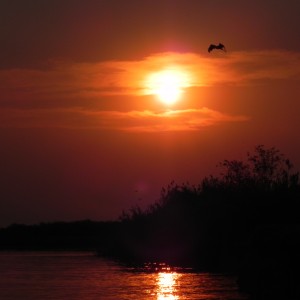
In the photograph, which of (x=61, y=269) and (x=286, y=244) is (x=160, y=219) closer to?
(x=61, y=269)

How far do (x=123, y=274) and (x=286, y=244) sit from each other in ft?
62.6

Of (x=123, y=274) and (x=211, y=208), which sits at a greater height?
(x=211, y=208)

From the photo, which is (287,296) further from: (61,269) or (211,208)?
(211,208)

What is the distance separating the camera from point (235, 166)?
70375 mm

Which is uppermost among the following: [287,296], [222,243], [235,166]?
[235,166]

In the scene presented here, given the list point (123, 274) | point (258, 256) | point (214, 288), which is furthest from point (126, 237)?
point (258, 256)

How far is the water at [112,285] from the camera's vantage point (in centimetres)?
3406

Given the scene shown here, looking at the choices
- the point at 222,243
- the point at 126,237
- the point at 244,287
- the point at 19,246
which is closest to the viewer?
the point at 244,287

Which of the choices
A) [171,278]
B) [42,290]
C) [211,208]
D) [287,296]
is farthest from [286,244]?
[211,208]

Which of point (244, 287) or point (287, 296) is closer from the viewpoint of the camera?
point (287, 296)

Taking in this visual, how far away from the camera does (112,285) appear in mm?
39562

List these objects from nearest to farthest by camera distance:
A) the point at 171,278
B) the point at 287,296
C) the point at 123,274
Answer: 1. the point at 287,296
2. the point at 171,278
3. the point at 123,274

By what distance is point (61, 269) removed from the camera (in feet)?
176

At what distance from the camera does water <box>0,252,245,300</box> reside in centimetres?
3406
